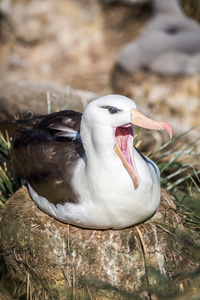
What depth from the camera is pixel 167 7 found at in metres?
7.96

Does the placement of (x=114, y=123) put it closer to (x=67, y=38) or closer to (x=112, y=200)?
(x=112, y=200)

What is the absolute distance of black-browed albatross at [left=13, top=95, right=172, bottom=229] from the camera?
7.19 feet

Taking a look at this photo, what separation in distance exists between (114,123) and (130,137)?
181 mm

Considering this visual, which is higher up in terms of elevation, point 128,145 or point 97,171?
point 128,145

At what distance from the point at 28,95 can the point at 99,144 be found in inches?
90.5

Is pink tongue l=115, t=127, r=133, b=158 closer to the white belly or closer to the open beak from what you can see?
the open beak

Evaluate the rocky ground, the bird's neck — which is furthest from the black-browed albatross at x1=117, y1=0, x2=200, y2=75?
the rocky ground

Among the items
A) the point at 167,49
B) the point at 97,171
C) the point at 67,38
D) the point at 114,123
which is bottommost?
the point at 67,38

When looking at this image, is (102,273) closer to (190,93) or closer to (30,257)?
(30,257)

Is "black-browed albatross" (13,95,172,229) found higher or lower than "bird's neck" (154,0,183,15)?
higher

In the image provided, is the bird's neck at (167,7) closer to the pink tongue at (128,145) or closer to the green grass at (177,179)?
the green grass at (177,179)

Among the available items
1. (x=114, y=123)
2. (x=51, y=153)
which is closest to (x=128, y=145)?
(x=114, y=123)

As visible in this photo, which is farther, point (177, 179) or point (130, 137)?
Result: point (177, 179)

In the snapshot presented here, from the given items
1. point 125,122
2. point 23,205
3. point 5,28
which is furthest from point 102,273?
point 5,28
